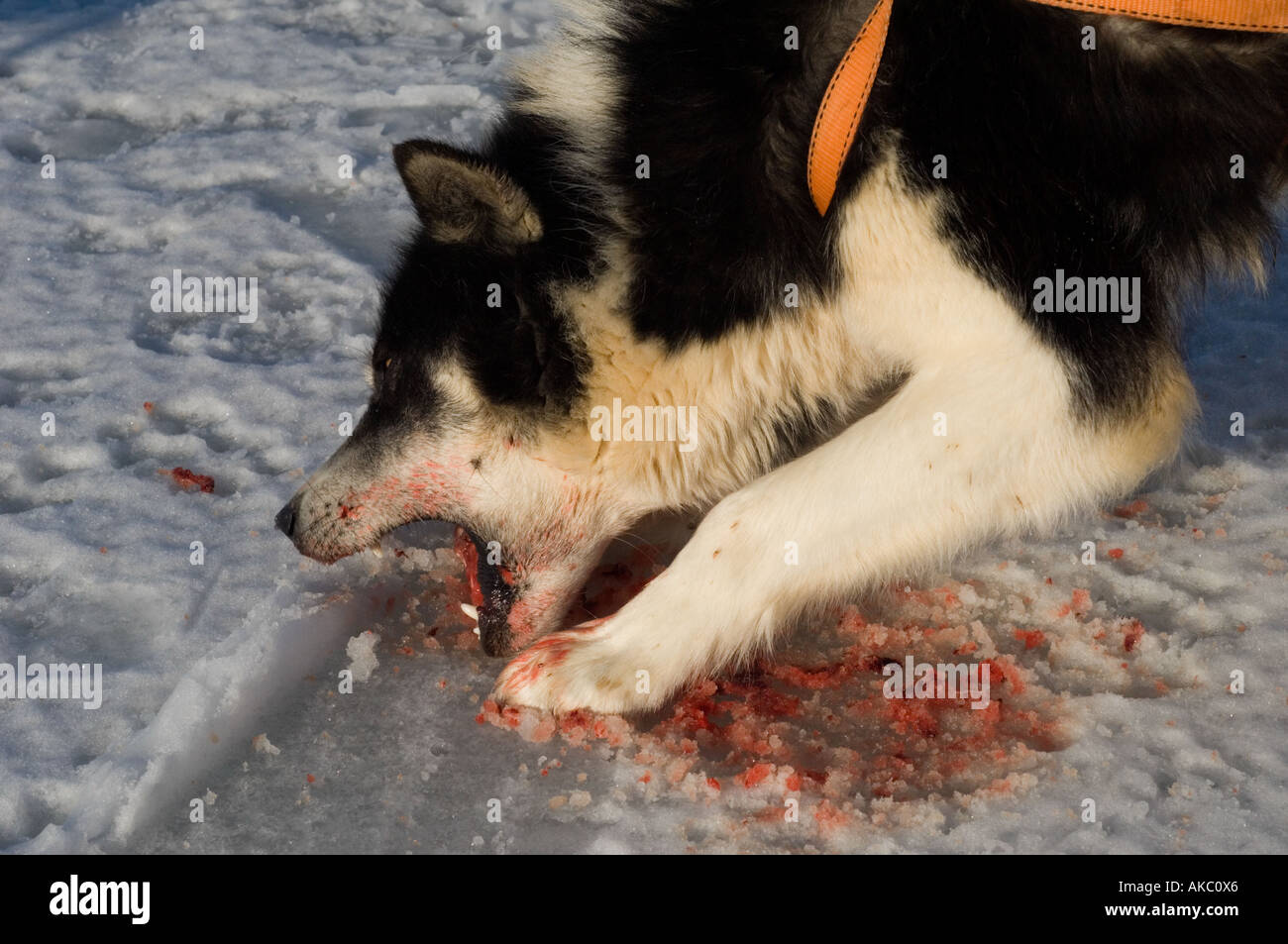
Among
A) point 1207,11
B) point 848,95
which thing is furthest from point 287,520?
point 1207,11

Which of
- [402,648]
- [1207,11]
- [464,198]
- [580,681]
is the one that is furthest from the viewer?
[402,648]

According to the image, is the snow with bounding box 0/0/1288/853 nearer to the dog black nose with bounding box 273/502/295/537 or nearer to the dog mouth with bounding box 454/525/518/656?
the dog mouth with bounding box 454/525/518/656

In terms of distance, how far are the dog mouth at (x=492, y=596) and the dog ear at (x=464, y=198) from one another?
2.26 ft

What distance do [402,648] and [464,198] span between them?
1.11m

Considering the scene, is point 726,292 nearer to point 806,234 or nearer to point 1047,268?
point 806,234

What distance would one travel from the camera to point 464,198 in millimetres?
2588

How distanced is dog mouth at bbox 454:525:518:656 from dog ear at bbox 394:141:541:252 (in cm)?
69

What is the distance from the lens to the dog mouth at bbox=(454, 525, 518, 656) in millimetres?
2943

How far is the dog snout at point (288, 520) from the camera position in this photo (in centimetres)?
296

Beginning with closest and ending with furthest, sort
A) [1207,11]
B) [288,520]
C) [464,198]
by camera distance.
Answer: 1. [1207,11]
2. [464,198]
3. [288,520]

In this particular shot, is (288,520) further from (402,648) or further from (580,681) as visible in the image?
(580,681)

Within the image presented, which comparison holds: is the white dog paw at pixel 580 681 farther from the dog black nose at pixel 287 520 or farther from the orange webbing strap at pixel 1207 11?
the orange webbing strap at pixel 1207 11

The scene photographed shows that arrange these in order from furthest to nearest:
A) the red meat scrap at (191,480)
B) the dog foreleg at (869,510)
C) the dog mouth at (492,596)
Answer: the red meat scrap at (191,480), the dog mouth at (492,596), the dog foreleg at (869,510)

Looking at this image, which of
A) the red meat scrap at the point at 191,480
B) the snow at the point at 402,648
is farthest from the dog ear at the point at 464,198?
the red meat scrap at the point at 191,480
